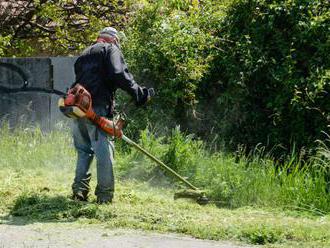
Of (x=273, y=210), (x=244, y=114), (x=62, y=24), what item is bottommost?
(x=273, y=210)

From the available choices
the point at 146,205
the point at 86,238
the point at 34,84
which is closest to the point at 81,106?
the point at 146,205

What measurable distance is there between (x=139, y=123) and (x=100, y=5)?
18.0 ft

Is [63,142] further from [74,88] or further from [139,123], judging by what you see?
[74,88]

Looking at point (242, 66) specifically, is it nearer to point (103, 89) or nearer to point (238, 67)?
point (238, 67)

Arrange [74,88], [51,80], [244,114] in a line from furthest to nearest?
[51,80] → [244,114] → [74,88]

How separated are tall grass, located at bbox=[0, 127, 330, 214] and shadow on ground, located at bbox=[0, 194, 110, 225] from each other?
1.80 metres

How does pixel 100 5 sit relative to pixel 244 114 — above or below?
above

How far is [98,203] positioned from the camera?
28.1 ft

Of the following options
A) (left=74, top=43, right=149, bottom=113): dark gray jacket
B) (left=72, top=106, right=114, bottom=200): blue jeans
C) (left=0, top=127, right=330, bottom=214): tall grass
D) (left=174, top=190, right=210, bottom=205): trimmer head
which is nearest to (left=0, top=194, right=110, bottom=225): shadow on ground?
(left=72, top=106, right=114, bottom=200): blue jeans

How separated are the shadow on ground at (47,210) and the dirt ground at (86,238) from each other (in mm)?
316

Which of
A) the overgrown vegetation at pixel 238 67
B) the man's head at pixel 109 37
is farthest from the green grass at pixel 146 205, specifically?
the man's head at pixel 109 37

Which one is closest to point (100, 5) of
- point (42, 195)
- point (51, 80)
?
point (51, 80)

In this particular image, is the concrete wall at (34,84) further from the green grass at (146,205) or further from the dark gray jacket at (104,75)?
the dark gray jacket at (104,75)

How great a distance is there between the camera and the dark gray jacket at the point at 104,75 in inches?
335
